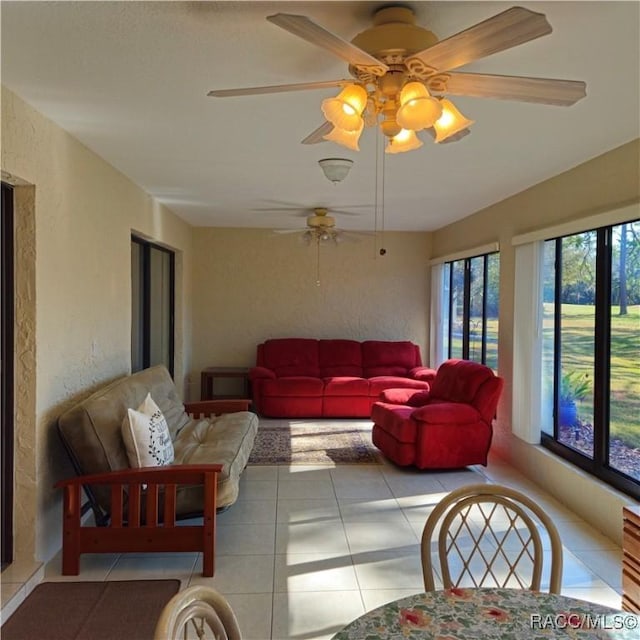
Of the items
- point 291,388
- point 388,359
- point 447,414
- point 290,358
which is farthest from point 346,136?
point 388,359

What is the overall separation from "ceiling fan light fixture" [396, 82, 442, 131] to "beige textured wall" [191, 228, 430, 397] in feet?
18.2

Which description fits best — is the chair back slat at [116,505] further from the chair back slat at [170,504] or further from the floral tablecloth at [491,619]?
the floral tablecloth at [491,619]

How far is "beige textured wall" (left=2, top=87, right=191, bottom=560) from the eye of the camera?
261cm

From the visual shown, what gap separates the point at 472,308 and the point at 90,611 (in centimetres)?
462

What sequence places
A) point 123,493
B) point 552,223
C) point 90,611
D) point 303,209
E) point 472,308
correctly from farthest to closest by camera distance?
point 472,308, point 303,209, point 552,223, point 123,493, point 90,611

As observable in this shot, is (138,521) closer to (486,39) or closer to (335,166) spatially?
(335,166)

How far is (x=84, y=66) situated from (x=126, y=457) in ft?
6.40

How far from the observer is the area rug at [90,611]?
2.21 meters

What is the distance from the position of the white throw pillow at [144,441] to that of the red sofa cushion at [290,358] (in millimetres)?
3691

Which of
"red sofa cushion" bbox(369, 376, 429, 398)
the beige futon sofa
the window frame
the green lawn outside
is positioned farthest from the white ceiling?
"red sofa cushion" bbox(369, 376, 429, 398)

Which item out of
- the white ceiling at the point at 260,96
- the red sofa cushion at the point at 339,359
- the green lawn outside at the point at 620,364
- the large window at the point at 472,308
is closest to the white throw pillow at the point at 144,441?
the white ceiling at the point at 260,96

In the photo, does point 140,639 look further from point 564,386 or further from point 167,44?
point 564,386

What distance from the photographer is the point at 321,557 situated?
289 centimetres

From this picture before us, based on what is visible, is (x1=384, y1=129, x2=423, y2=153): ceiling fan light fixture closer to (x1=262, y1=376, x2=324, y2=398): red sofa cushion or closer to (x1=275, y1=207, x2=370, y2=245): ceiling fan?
(x1=275, y1=207, x2=370, y2=245): ceiling fan
